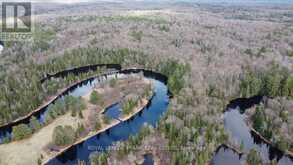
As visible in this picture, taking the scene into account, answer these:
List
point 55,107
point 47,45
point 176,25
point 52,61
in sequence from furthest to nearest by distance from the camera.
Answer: point 176,25
point 47,45
point 52,61
point 55,107

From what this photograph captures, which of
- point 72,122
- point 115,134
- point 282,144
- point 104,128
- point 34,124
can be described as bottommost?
point 115,134

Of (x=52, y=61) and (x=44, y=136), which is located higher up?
(x=52, y=61)

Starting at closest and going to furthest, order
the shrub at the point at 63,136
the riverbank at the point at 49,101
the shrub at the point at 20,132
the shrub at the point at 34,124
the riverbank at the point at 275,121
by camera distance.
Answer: the riverbank at the point at 275,121
the shrub at the point at 63,136
the shrub at the point at 20,132
the shrub at the point at 34,124
the riverbank at the point at 49,101

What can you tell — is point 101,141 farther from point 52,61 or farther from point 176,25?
point 176,25

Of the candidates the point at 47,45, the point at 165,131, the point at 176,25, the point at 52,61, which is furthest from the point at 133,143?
the point at 176,25

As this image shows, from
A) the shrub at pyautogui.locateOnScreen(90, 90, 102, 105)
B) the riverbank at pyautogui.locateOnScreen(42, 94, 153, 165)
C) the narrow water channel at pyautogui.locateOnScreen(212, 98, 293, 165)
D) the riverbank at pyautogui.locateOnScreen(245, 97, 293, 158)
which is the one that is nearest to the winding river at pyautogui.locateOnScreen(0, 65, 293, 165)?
the narrow water channel at pyautogui.locateOnScreen(212, 98, 293, 165)

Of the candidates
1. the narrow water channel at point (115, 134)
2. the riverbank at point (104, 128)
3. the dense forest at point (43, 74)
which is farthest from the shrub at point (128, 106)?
the dense forest at point (43, 74)

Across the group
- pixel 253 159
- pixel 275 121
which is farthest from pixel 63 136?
pixel 275 121

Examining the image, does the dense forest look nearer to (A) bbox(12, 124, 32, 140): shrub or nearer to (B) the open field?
(B) the open field

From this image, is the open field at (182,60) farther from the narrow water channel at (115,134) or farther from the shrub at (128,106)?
the shrub at (128,106)

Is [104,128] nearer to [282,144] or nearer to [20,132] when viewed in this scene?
[20,132]

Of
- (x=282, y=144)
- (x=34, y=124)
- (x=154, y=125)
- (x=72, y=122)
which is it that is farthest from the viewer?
(x=154, y=125)
